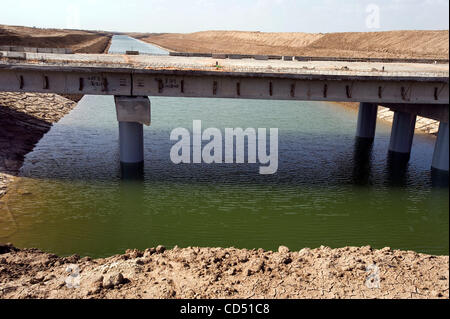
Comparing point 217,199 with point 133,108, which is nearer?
point 217,199

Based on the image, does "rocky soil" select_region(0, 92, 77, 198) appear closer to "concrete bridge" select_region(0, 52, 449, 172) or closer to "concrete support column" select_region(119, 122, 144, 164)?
"concrete bridge" select_region(0, 52, 449, 172)

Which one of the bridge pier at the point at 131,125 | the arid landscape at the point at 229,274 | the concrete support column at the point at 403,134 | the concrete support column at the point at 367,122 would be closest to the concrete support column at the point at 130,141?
the bridge pier at the point at 131,125

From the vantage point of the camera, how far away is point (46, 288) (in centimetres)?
1442

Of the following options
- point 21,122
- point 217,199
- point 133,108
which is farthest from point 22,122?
point 217,199

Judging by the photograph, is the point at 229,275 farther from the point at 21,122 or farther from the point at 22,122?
the point at 22,122

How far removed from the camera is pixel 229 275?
15.2 metres

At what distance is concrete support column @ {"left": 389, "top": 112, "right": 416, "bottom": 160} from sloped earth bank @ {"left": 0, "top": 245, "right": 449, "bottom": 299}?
23431mm

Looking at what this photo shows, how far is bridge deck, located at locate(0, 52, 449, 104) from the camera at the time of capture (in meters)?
28.8

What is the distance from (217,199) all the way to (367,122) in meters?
23.9

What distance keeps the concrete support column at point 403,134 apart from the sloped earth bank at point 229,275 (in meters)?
23.4

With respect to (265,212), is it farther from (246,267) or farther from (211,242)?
(246,267)

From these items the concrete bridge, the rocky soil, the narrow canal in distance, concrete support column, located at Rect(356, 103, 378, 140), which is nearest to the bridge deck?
the concrete bridge

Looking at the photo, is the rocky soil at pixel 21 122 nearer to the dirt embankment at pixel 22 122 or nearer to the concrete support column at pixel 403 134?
the dirt embankment at pixel 22 122
